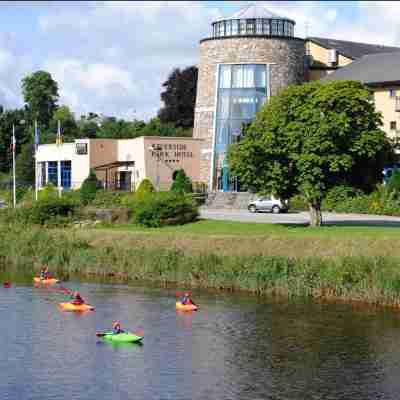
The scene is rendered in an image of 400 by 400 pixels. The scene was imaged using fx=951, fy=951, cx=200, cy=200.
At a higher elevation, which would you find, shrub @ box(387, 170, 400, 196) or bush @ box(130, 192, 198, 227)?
shrub @ box(387, 170, 400, 196)

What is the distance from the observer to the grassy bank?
3778cm

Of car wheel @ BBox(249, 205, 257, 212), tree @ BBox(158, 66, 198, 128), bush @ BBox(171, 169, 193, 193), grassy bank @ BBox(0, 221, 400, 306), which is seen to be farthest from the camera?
tree @ BBox(158, 66, 198, 128)

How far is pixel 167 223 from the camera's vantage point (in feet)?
183

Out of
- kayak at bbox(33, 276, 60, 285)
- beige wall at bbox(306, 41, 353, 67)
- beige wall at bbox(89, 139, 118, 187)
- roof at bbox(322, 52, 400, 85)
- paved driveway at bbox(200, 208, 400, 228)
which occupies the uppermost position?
beige wall at bbox(306, 41, 353, 67)

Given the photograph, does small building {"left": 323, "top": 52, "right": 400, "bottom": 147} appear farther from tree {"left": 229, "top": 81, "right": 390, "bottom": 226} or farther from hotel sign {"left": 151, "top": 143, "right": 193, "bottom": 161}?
tree {"left": 229, "top": 81, "right": 390, "bottom": 226}

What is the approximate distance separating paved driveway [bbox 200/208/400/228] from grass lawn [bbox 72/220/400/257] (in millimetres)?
4821

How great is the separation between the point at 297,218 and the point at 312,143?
45.3 feet

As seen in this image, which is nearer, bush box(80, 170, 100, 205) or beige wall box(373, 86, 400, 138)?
bush box(80, 170, 100, 205)

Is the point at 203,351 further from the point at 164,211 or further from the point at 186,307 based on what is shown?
the point at 164,211

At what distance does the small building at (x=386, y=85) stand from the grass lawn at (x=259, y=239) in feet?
82.8

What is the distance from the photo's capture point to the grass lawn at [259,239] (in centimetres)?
4162

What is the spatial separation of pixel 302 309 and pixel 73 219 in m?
26.3

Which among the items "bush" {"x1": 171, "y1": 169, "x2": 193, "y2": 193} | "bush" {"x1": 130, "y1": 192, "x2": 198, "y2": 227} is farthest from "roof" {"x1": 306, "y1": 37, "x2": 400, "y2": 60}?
"bush" {"x1": 130, "y1": 192, "x2": 198, "y2": 227}

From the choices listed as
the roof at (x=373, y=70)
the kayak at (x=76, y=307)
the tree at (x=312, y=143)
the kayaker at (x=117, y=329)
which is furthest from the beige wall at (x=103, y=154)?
the kayaker at (x=117, y=329)
